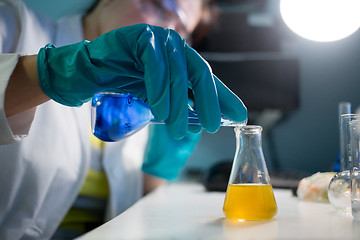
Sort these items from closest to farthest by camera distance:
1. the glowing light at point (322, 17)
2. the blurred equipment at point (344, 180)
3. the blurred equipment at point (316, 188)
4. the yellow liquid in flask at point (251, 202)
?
the yellow liquid in flask at point (251, 202), the blurred equipment at point (344, 180), the blurred equipment at point (316, 188), the glowing light at point (322, 17)

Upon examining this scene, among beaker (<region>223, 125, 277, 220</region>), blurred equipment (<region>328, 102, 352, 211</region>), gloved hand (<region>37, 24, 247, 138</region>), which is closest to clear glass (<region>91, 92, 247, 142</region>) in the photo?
gloved hand (<region>37, 24, 247, 138</region>)

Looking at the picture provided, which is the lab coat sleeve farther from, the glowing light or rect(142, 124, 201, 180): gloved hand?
the glowing light

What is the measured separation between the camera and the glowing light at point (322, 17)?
1249mm

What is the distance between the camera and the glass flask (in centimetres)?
84

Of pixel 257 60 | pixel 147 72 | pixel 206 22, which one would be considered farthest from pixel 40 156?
pixel 257 60

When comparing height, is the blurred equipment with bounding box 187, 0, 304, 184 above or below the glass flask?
above

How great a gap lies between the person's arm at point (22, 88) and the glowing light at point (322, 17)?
0.98 metres

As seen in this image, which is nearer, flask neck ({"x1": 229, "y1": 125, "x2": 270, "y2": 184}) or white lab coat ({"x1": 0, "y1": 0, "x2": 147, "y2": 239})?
flask neck ({"x1": 229, "y1": 125, "x2": 270, "y2": 184})

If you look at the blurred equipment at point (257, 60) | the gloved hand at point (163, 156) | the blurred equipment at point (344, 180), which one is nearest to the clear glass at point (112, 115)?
the blurred equipment at point (344, 180)

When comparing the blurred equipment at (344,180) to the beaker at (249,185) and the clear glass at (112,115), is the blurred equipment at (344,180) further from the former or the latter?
the clear glass at (112,115)

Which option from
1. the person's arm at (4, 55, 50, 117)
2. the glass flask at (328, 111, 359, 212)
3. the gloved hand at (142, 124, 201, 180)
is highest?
the person's arm at (4, 55, 50, 117)

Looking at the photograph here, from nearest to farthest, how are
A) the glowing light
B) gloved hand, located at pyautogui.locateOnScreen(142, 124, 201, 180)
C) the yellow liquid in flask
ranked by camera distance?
the yellow liquid in flask < the glowing light < gloved hand, located at pyautogui.locateOnScreen(142, 124, 201, 180)

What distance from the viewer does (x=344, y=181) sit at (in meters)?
0.87

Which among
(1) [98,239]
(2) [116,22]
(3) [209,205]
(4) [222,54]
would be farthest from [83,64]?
(4) [222,54]
